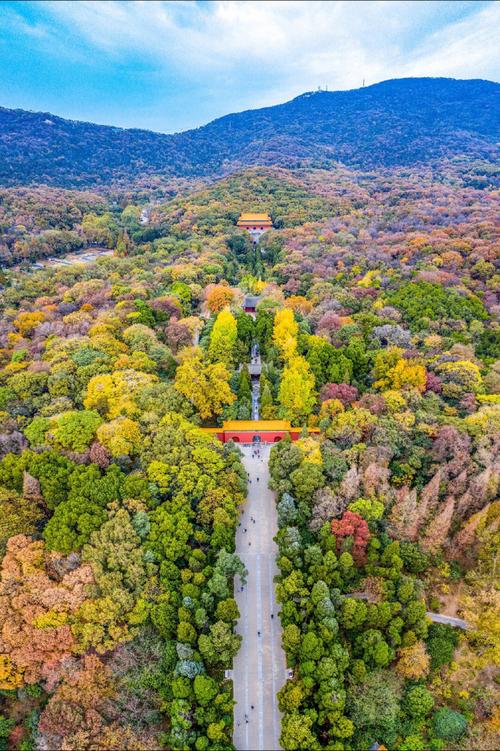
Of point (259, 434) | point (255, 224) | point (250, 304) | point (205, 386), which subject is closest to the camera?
point (259, 434)

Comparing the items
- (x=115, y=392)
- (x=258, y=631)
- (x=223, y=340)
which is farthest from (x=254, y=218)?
(x=258, y=631)

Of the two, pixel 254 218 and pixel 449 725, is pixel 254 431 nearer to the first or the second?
pixel 449 725

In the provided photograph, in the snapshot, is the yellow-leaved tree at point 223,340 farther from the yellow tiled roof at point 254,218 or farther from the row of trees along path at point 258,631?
the yellow tiled roof at point 254,218

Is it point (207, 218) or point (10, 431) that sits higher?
point (207, 218)

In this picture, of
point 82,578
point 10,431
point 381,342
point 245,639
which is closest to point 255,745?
point 245,639

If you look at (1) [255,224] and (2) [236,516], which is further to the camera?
(1) [255,224]

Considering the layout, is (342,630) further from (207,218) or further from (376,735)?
(207,218)

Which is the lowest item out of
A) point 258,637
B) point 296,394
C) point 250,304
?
point 258,637
